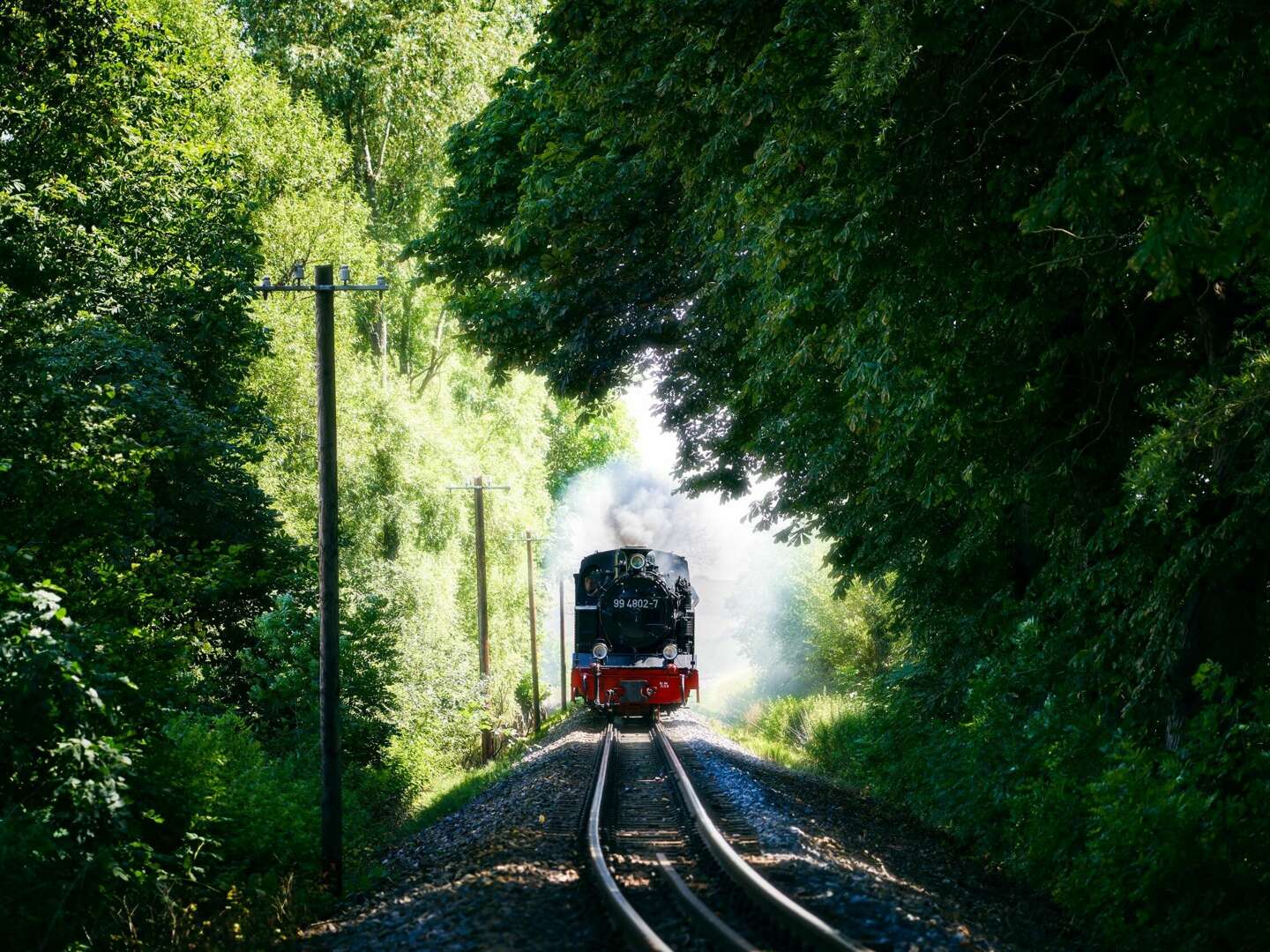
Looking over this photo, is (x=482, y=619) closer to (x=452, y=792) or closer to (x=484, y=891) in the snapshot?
(x=452, y=792)

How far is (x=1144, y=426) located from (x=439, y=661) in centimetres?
1810

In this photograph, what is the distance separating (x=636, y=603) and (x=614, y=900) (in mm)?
16099

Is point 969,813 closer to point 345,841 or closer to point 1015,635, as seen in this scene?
point 1015,635

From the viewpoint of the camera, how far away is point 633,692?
885 inches

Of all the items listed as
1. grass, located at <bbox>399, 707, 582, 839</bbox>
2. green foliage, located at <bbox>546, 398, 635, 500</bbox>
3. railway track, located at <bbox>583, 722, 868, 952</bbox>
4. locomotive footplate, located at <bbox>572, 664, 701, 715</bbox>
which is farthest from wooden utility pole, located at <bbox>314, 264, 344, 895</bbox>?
green foliage, located at <bbox>546, 398, 635, 500</bbox>

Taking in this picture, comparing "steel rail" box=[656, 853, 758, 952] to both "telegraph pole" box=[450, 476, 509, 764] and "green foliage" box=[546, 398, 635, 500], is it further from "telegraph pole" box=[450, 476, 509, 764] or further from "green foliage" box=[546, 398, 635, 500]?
"green foliage" box=[546, 398, 635, 500]

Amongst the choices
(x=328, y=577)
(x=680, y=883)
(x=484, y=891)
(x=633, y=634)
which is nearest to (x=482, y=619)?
(x=633, y=634)

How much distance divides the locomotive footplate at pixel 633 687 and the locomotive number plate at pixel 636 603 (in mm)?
1444

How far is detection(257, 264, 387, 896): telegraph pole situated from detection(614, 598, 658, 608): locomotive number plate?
13.1 metres

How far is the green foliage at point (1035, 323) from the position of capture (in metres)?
6.48

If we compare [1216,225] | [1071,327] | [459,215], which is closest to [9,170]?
[459,215]

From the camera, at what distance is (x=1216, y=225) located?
250 inches

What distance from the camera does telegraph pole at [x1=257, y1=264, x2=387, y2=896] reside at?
10125 millimetres

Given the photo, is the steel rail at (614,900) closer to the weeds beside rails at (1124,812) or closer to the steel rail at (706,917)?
the steel rail at (706,917)
